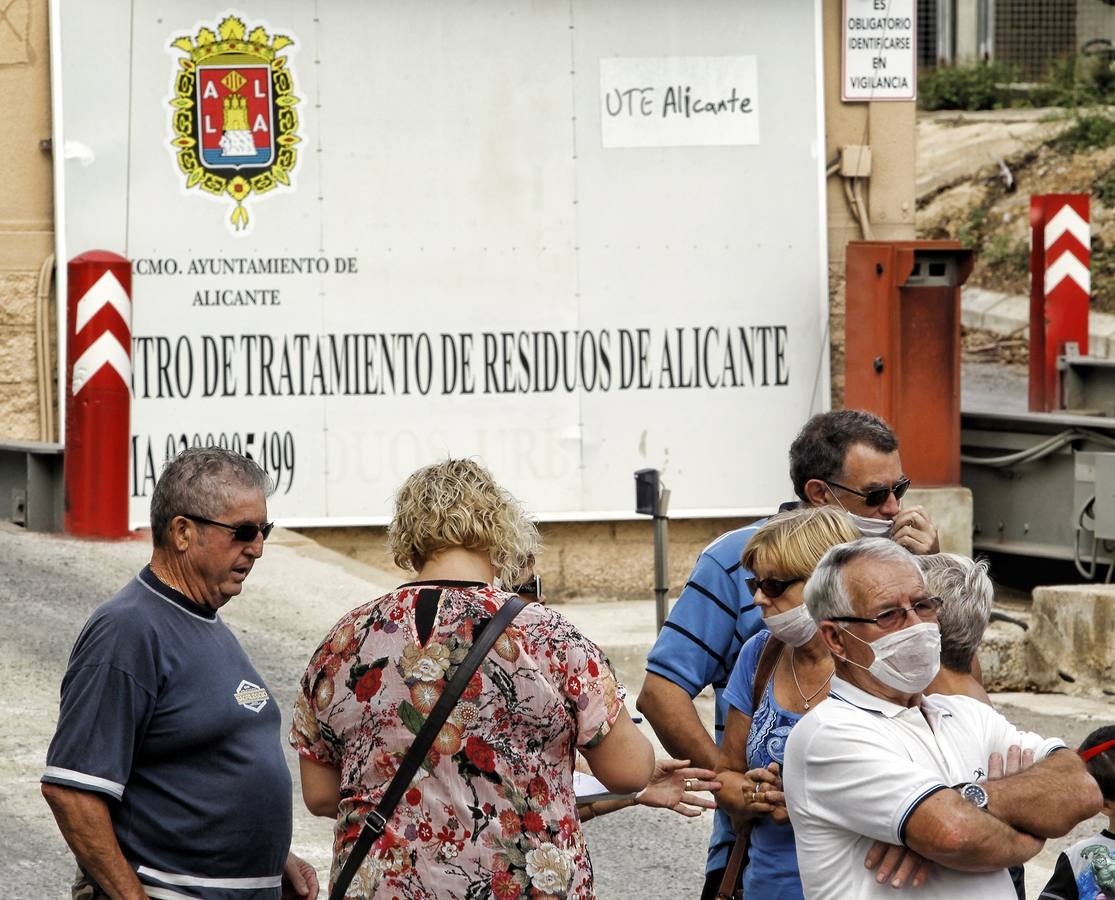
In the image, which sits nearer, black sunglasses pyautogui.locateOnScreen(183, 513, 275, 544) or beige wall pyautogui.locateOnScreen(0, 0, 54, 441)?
black sunglasses pyautogui.locateOnScreen(183, 513, 275, 544)

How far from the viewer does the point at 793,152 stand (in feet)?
38.0

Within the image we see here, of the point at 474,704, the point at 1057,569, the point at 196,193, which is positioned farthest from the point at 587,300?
the point at 474,704

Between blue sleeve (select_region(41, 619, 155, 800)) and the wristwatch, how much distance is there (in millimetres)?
1491

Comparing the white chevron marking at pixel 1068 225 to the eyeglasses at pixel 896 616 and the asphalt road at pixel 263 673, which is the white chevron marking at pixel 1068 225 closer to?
the asphalt road at pixel 263 673

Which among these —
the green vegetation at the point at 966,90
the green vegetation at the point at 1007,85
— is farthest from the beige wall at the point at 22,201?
the green vegetation at the point at 966,90

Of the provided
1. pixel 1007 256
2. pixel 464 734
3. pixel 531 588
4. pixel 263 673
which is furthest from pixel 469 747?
pixel 1007 256

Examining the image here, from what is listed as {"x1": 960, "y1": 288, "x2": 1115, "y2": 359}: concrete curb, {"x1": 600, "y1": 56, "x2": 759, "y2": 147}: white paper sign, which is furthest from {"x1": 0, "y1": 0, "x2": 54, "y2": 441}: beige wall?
{"x1": 960, "y1": 288, "x2": 1115, "y2": 359}: concrete curb

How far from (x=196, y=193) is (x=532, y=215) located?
2.07 m

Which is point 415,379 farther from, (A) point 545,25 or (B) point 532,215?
(A) point 545,25

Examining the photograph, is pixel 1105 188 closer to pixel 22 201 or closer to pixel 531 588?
pixel 22 201

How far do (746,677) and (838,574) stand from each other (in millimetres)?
685

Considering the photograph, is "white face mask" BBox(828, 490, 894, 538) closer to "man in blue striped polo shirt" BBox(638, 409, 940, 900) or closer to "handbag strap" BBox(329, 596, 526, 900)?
"man in blue striped polo shirt" BBox(638, 409, 940, 900)

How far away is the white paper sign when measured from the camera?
11.5 meters

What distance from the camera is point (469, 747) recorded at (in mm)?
3332
